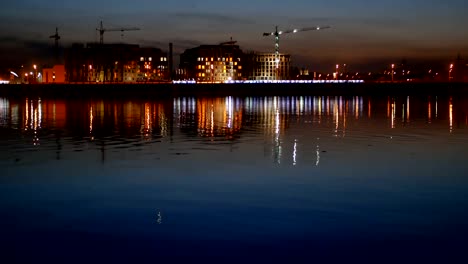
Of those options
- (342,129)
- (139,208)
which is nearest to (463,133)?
(342,129)

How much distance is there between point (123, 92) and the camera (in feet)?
462

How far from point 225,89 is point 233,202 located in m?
140

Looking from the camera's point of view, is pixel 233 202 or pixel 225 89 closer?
pixel 233 202

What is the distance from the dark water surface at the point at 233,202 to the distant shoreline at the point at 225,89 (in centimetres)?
10000

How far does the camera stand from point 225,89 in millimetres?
155125

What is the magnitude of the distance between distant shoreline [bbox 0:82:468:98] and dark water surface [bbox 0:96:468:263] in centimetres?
10000

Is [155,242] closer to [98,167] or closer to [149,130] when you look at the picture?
[98,167]

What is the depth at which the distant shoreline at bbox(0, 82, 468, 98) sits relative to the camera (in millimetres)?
134875

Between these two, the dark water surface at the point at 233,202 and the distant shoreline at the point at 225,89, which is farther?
the distant shoreline at the point at 225,89

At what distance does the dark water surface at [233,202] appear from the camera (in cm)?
1154

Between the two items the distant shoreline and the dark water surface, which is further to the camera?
the distant shoreline

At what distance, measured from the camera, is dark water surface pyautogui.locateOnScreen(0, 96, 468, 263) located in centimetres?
1154

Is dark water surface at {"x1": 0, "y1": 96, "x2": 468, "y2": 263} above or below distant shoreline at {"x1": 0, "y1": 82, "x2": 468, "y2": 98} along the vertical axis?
below

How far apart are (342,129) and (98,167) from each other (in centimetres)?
2114
